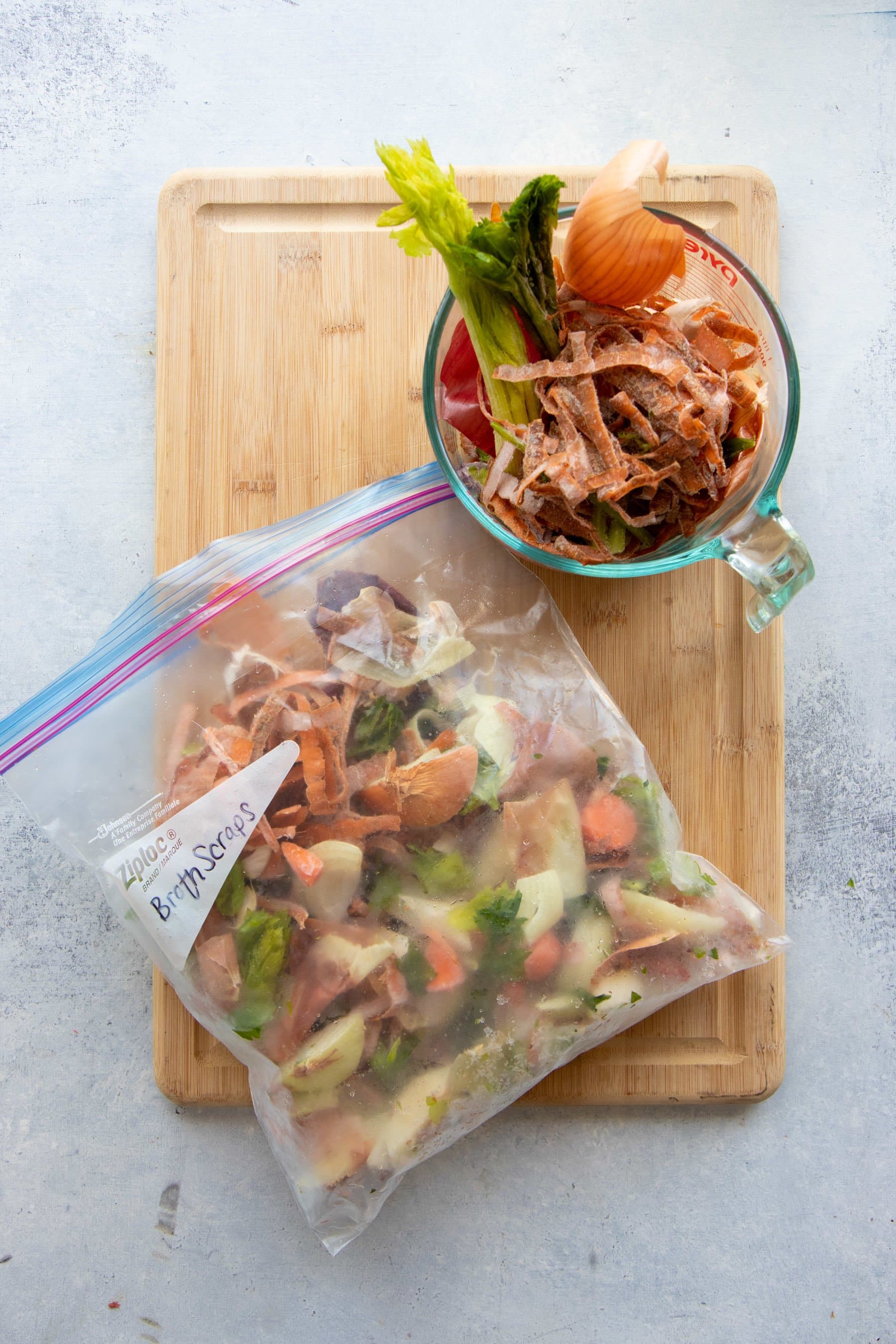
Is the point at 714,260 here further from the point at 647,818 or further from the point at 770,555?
the point at 647,818

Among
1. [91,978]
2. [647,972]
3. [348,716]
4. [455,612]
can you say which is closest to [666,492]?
[455,612]

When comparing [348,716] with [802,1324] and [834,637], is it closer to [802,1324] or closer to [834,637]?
[834,637]

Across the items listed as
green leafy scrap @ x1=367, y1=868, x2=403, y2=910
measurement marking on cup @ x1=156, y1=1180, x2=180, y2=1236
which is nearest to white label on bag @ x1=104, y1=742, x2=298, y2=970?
green leafy scrap @ x1=367, y1=868, x2=403, y2=910

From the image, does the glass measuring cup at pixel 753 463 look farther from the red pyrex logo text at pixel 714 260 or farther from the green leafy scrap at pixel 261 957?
the green leafy scrap at pixel 261 957

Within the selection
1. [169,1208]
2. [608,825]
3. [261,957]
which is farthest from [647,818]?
[169,1208]

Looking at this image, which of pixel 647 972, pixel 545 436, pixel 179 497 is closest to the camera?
pixel 545 436

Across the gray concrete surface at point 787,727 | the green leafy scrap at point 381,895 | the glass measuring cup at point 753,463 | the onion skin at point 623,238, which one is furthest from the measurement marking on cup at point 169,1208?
the onion skin at point 623,238
